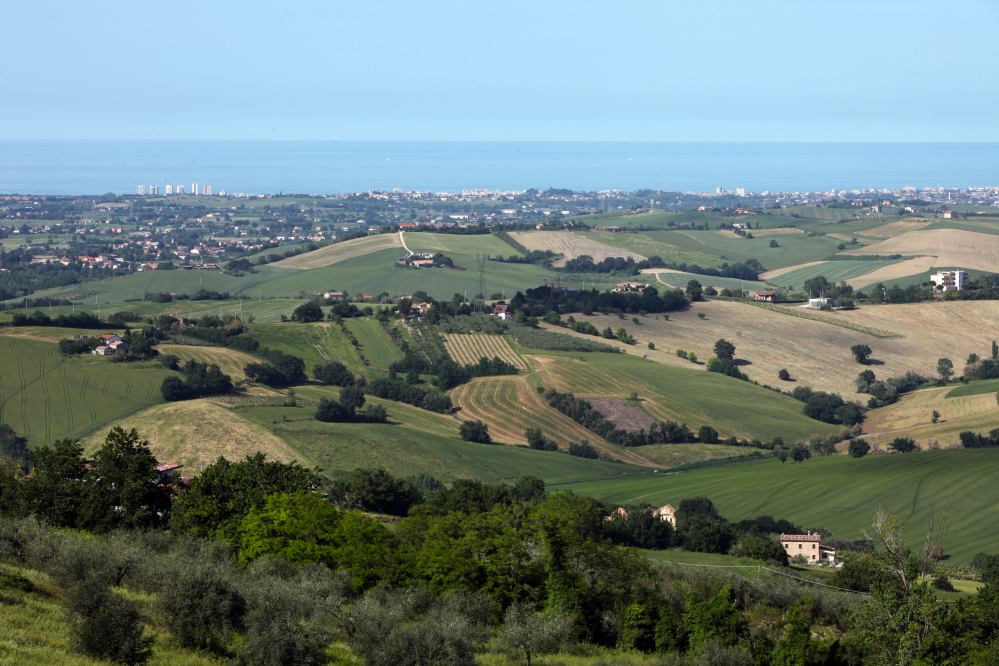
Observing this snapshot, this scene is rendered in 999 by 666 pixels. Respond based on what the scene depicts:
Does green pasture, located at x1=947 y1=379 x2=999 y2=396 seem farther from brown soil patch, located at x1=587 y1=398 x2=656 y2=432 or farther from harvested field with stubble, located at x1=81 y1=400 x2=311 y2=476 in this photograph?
harvested field with stubble, located at x1=81 y1=400 x2=311 y2=476

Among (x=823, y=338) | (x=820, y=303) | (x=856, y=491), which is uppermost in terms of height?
(x=820, y=303)

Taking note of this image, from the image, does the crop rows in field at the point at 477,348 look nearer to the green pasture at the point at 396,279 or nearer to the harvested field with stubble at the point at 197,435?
the green pasture at the point at 396,279

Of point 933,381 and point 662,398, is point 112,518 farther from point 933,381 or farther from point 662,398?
point 933,381

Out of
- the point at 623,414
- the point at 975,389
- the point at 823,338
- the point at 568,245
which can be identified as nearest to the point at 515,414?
the point at 623,414

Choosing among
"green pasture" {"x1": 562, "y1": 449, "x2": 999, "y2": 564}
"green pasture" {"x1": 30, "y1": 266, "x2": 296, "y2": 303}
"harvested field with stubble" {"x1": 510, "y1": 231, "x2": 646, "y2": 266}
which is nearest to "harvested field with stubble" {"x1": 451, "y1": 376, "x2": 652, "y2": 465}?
"green pasture" {"x1": 562, "y1": 449, "x2": 999, "y2": 564}

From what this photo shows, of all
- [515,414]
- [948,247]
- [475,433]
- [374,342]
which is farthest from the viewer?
[948,247]

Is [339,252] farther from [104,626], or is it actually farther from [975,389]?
[104,626]

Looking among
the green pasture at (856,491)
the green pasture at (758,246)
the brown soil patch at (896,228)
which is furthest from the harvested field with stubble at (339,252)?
the green pasture at (856,491)
